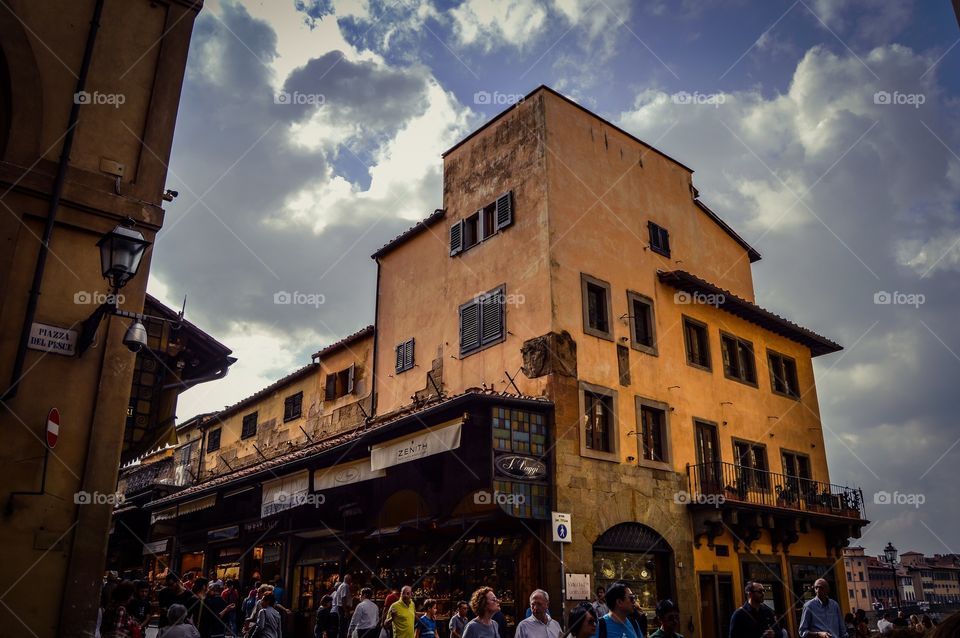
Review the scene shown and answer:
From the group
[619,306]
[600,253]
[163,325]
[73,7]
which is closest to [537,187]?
[600,253]

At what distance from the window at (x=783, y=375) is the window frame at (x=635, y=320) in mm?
6326

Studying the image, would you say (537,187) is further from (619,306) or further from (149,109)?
(149,109)

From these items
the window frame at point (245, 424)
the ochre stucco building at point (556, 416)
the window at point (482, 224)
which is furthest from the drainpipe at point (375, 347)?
the window frame at point (245, 424)

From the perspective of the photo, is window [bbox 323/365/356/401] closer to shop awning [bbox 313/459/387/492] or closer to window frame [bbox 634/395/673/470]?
shop awning [bbox 313/459/387/492]

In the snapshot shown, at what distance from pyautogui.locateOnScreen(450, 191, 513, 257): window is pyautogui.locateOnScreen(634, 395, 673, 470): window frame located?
563cm

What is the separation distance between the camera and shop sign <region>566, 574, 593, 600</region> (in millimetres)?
14331

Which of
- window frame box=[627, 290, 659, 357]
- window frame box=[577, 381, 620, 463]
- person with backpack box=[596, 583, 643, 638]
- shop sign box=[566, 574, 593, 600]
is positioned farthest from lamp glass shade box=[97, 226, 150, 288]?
window frame box=[627, 290, 659, 357]

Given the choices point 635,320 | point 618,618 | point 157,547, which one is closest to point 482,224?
point 635,320

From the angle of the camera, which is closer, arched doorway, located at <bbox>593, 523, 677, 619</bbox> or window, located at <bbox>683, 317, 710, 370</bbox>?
arched doorway, located at <bbox>593, 523, 677, 619</bbox>

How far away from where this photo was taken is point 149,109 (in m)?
9.39

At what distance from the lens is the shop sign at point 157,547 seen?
26.8m

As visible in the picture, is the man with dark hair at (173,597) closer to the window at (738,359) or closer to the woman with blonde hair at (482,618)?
the woman with blonde hair at (482,618)

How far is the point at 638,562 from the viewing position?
1648 centimetres

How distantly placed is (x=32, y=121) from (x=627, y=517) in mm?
13506
